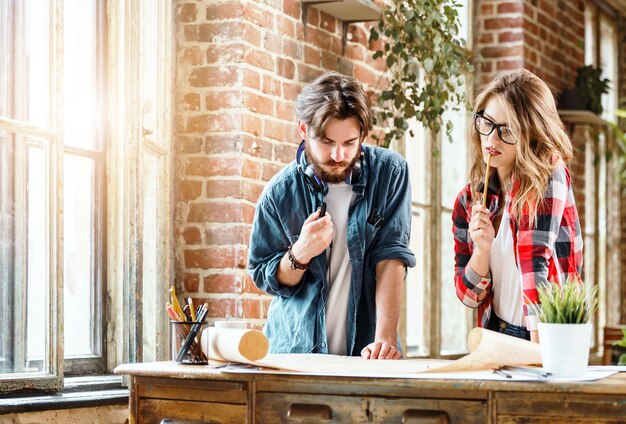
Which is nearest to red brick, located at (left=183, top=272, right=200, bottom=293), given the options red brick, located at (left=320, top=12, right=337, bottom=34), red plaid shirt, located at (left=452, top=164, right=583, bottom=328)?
red brick, located at (left=320, top=12, right=337, bottom=34)

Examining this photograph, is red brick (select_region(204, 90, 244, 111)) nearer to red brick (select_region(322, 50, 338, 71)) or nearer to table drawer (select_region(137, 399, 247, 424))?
red brick (select_region(322, 50, 338, 71))

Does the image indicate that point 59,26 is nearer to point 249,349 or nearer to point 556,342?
point 249,349

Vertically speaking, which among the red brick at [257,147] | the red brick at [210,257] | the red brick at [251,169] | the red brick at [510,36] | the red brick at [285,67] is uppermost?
the red brick at [510,36]

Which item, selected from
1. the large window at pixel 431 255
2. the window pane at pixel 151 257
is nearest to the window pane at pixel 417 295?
the large window at pixel 431 255

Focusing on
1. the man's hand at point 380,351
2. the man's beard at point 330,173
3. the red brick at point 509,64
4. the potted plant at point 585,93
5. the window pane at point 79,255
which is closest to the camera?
the man's hand at point 380,351

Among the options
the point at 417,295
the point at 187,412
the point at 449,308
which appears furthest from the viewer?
the point at 449,308

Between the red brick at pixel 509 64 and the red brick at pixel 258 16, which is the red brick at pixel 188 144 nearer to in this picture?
the red brick at pixel 258 16

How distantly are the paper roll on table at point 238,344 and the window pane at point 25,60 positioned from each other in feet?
3.24

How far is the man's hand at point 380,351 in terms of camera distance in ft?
8.30

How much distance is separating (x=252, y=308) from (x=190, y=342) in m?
1.30

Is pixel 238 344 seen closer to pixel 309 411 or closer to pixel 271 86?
pixel 309 411

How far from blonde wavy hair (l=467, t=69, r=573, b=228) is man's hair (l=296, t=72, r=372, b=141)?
0.89 ft

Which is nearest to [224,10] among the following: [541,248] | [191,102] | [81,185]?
[191,102]

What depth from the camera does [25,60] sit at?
2904 millimetres
